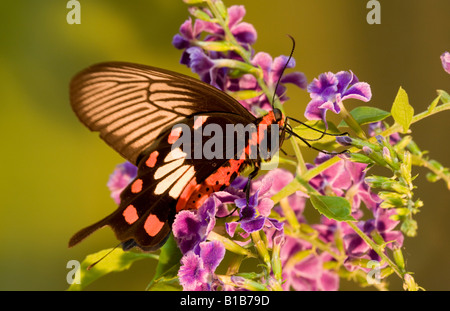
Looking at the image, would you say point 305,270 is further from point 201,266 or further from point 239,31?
point 239,31

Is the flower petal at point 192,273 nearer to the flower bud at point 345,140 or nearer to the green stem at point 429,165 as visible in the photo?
the flower bud at point 345,140

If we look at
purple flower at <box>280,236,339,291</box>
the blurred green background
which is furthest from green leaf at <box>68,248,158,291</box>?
the blurred green background

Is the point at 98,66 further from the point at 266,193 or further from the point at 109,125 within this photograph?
the point at 266,193

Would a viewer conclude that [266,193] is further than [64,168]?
No

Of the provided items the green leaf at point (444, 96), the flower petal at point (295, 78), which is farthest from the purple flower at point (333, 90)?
the flower petal at point (295, 78)

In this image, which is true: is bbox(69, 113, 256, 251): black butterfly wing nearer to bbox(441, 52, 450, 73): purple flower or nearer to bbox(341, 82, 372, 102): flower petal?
bbox(341, 82, 372, 102): flower petal

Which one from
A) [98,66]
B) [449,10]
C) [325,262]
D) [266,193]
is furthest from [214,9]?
[449,10]

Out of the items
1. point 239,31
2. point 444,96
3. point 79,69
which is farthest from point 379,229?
point 79,69
